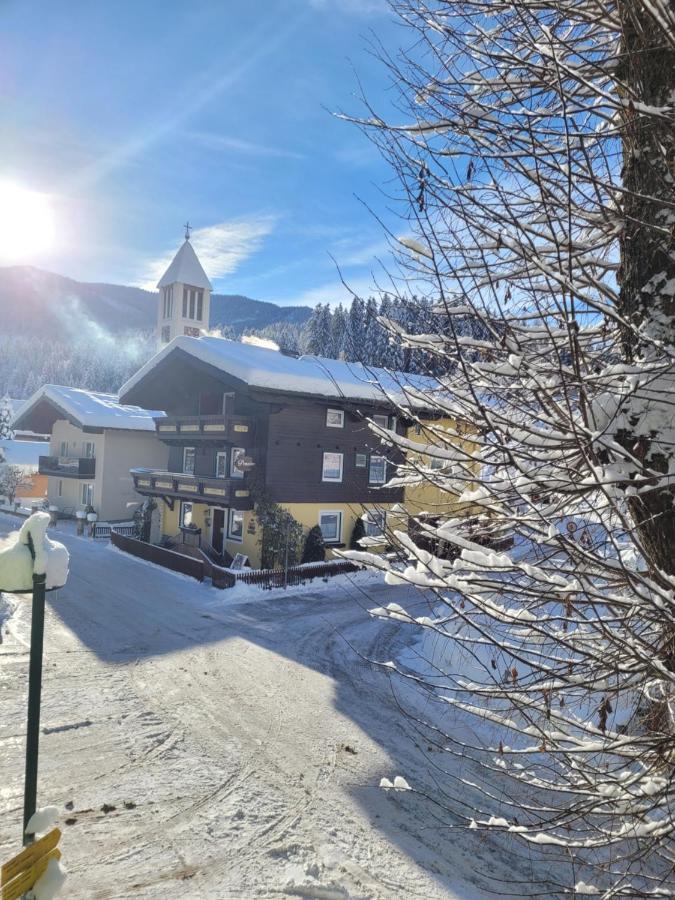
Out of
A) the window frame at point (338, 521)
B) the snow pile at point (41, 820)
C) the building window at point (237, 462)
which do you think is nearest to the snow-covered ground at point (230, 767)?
the snow pile at point (41, 820)

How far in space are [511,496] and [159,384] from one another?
26.5m

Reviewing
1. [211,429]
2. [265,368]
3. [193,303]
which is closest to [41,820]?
[265,368]

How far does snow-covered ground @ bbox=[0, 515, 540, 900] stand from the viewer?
642cm

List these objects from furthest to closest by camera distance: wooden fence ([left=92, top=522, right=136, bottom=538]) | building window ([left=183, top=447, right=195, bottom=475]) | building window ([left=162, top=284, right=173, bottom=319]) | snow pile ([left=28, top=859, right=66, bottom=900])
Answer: building window ([left=162, top=284, right=173, bottom=319]) → wooden fence ([left=92, top=522, right=136, bottom=538]) → building window ([left=183, top=447, right=195, bottom=475]) → snow pile ([left=28, top=859, right=66, bottom=900])

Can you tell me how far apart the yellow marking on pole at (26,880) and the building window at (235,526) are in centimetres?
1960

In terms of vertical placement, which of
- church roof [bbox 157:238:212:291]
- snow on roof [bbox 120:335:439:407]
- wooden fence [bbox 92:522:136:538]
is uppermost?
church roof [bbox 157:238:212:291]

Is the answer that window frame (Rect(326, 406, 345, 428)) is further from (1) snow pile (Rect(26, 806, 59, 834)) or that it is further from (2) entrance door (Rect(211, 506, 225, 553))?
(1) snow pile (Rect(26, 806, 59, 834))

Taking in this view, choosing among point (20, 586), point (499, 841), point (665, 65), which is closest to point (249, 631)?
point (499, 841)

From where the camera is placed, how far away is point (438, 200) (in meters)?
3.45

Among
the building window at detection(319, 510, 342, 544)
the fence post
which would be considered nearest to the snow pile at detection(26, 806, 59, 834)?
the fence post

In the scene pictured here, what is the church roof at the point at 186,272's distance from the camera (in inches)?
1578

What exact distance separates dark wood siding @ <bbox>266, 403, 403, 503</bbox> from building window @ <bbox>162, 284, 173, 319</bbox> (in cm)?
2132

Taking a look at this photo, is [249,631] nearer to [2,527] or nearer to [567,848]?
[567,848]

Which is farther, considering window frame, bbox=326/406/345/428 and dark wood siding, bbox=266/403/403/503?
window frame, bbox=326/406/345/428
